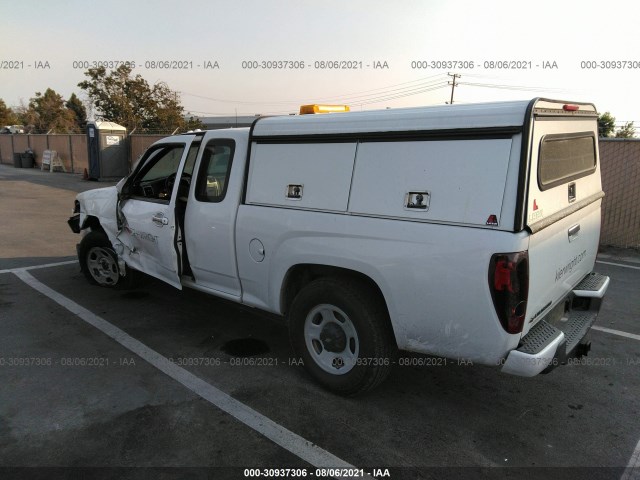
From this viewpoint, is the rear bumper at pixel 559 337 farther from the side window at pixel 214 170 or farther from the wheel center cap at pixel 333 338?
the side window at pixel 214 170

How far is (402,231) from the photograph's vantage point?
2.96 meters

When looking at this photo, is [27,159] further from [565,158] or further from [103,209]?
[565,158]

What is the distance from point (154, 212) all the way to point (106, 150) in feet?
54.0

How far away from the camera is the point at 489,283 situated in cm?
264

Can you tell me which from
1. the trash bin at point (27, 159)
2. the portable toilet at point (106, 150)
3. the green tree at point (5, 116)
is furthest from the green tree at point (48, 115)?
the portable toilet at point (106, 150)

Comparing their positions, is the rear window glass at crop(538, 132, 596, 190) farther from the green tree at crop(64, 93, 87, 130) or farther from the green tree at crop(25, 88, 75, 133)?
the green tree at crop(64, 93, 87, 130)

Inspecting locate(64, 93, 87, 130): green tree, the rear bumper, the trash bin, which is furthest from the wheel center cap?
locate(64, 93, 87, 130): green tree

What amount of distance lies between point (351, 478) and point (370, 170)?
1.97m

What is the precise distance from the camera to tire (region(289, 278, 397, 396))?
10.5 feet

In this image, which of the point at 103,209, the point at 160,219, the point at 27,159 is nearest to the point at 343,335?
the point at 160,219

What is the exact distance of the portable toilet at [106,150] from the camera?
741 inches

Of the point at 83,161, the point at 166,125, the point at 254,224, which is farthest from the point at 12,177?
the point at 254,224

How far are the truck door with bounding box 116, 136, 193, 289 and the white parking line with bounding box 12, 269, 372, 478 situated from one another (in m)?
0.71

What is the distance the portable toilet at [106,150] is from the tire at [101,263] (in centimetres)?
1491
